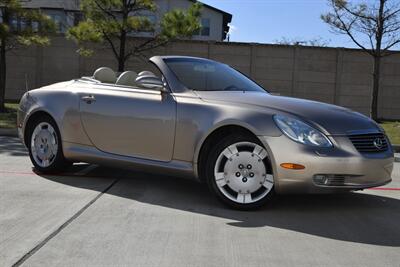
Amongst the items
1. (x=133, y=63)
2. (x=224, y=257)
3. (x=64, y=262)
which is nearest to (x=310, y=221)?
(x=224, y=257)

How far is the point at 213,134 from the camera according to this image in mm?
5508

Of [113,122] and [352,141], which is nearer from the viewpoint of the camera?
[352,141]

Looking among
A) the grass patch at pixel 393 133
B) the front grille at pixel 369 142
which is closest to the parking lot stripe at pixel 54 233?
the front grille at pixel 369 142

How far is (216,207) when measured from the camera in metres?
5.54

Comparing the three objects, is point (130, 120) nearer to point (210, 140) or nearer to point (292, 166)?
point (210, 140)

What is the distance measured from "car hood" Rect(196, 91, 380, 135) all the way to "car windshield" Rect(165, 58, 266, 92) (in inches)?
11.2

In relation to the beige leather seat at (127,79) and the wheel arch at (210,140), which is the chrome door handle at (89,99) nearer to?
the beige leather seat at (127,79)

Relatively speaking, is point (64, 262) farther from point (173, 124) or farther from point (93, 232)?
point (173, 124)

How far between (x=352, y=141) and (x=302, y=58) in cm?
1809

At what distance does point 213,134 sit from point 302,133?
2.96 ft

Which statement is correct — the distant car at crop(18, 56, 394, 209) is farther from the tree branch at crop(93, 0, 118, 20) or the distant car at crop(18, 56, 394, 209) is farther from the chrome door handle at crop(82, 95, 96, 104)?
the tree branch at crop(93, 0, 118, 20)

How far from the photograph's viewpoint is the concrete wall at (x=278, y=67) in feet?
74.3

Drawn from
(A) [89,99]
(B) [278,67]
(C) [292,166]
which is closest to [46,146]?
(A) [89,99]

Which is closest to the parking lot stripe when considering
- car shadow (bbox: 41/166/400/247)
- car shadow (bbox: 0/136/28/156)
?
car shadow (bbox: 41/166/400/247)
